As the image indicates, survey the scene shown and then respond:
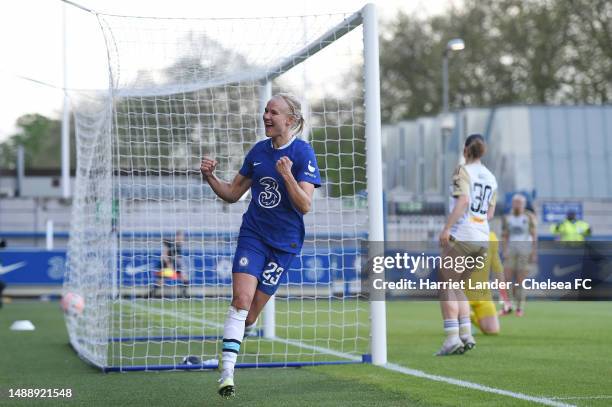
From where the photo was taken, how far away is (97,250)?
10.1 meters

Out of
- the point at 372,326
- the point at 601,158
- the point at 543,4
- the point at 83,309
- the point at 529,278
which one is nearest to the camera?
the point at 372,326

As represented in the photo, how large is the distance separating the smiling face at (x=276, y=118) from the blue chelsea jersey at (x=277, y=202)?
0.39 ft

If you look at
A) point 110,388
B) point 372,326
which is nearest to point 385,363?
point 372,326

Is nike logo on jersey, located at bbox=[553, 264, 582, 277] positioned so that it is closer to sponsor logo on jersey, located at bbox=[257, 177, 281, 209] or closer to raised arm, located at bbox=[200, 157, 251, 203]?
raised arm, located at bbox=[200, 157, 251, 203]

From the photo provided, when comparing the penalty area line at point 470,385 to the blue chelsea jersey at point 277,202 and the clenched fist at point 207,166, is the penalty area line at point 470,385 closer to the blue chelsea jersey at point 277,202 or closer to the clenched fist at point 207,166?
the blue chelsea jersey at point 277,202

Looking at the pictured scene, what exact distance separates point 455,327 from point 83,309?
4.44 meters

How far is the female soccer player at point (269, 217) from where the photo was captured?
6781mm

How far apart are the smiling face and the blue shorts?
0.75 meters

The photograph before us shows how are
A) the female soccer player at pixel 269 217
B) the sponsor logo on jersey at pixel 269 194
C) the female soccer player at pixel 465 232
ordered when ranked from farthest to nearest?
the female soccer player at pixel 465 232
the sponsor logo on jersey at pixel 269 194
the female soccer player at pixel 269 217

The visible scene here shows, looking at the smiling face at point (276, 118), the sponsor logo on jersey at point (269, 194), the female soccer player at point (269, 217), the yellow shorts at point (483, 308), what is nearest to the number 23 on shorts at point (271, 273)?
the female soccer player at point (269, 217)

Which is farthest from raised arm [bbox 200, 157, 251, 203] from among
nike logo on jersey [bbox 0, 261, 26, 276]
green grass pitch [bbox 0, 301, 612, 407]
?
nike logo on jersey [bbox 0, 261, 26, 276]

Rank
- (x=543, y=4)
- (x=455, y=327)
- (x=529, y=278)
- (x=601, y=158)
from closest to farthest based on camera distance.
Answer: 1. (x=455, y=327)
2. (x=529, y=278)
3. (x=601, y=158)
4. (x=543, y=4)

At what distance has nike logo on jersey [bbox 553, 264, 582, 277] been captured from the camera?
2511cm

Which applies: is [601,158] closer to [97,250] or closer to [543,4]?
[543,4]
